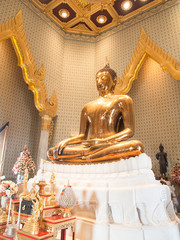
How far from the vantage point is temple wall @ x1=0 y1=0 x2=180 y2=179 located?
4.72m

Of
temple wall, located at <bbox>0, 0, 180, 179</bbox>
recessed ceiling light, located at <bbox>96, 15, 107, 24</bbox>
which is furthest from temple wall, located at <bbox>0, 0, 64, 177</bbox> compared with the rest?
recessed ceiling light, located at <bbox>96, 15, 107, 24</bbox>

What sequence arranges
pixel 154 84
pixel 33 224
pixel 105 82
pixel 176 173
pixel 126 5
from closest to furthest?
pixel 33 224
pixel 105 82
pixel 176 173
pixel 126 5
pixel 154 84

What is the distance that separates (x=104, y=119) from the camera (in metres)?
3.16

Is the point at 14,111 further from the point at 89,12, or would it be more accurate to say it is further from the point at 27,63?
the point at 89,12

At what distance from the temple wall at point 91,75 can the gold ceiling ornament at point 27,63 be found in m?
0.21

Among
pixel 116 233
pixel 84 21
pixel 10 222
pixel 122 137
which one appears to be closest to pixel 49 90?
pixel 84 21

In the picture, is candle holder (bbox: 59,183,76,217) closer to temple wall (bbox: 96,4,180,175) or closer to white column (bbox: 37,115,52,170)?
white column (bbox: 37,115,52,170)

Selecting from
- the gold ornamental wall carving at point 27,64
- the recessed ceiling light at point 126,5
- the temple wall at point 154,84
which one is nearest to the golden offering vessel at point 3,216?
the gold ornamental wall carving at point 27,64

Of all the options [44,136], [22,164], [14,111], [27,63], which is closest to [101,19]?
[27,63]

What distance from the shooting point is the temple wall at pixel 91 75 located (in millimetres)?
4718

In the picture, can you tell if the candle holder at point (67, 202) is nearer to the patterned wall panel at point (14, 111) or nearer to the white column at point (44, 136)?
the white column at point (44, 136)

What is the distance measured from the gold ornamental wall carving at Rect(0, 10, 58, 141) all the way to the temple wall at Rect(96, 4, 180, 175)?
196 centimetres

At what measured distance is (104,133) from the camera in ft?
10.1

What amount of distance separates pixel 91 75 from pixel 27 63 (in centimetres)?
195
